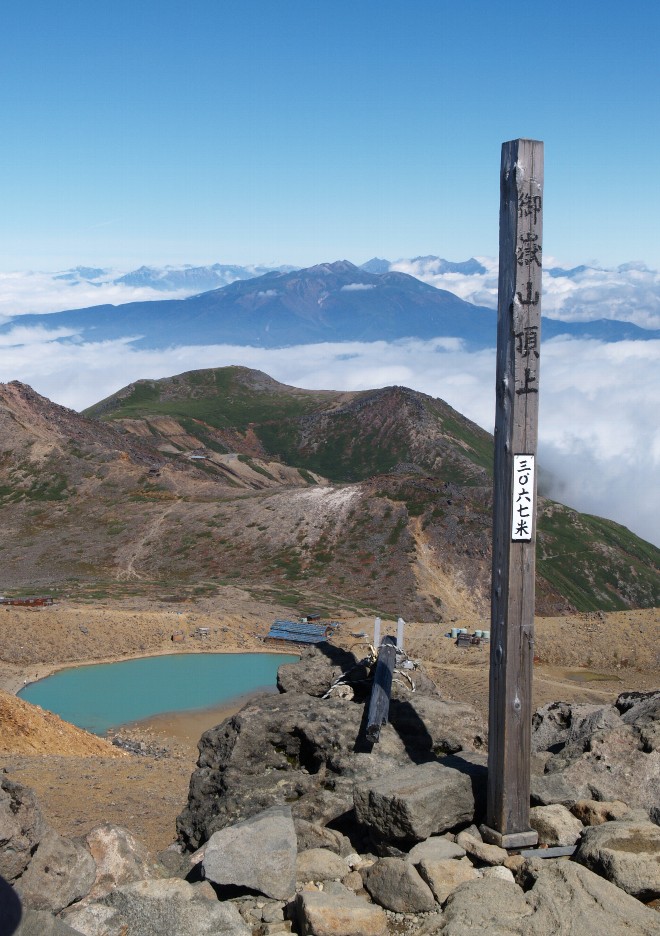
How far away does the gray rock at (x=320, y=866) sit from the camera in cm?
750

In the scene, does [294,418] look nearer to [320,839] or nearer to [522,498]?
[320,839]

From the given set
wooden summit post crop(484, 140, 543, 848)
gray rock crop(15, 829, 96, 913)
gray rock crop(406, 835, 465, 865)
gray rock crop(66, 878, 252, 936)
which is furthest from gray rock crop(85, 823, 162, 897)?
wooden summit post crop(484, 140, 543, 848)

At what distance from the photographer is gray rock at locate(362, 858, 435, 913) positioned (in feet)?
22.4

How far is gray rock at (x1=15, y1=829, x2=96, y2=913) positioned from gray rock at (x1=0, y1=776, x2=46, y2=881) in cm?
8

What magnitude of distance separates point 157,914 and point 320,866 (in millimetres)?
1704

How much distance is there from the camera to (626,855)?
22.7ft

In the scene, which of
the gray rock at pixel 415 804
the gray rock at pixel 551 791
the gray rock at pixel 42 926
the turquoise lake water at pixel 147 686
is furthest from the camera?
the turquoise lake water at pixel 147 686

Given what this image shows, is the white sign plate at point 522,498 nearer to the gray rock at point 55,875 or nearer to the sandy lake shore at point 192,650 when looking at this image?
the gray rock at point 55,875

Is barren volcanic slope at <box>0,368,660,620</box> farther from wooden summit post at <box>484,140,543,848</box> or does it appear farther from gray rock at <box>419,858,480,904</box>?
gray rock at <box>419,858,480,904</box>

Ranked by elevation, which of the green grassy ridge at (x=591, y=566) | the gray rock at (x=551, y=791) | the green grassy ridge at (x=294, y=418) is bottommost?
the green grassy ridge at (x=591, y=566)

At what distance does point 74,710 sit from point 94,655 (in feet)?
18.4

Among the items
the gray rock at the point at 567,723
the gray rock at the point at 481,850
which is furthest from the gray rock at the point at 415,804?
the gray rock at the point at 567,723

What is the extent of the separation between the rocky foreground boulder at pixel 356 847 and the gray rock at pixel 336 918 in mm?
11

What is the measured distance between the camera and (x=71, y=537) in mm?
58969
